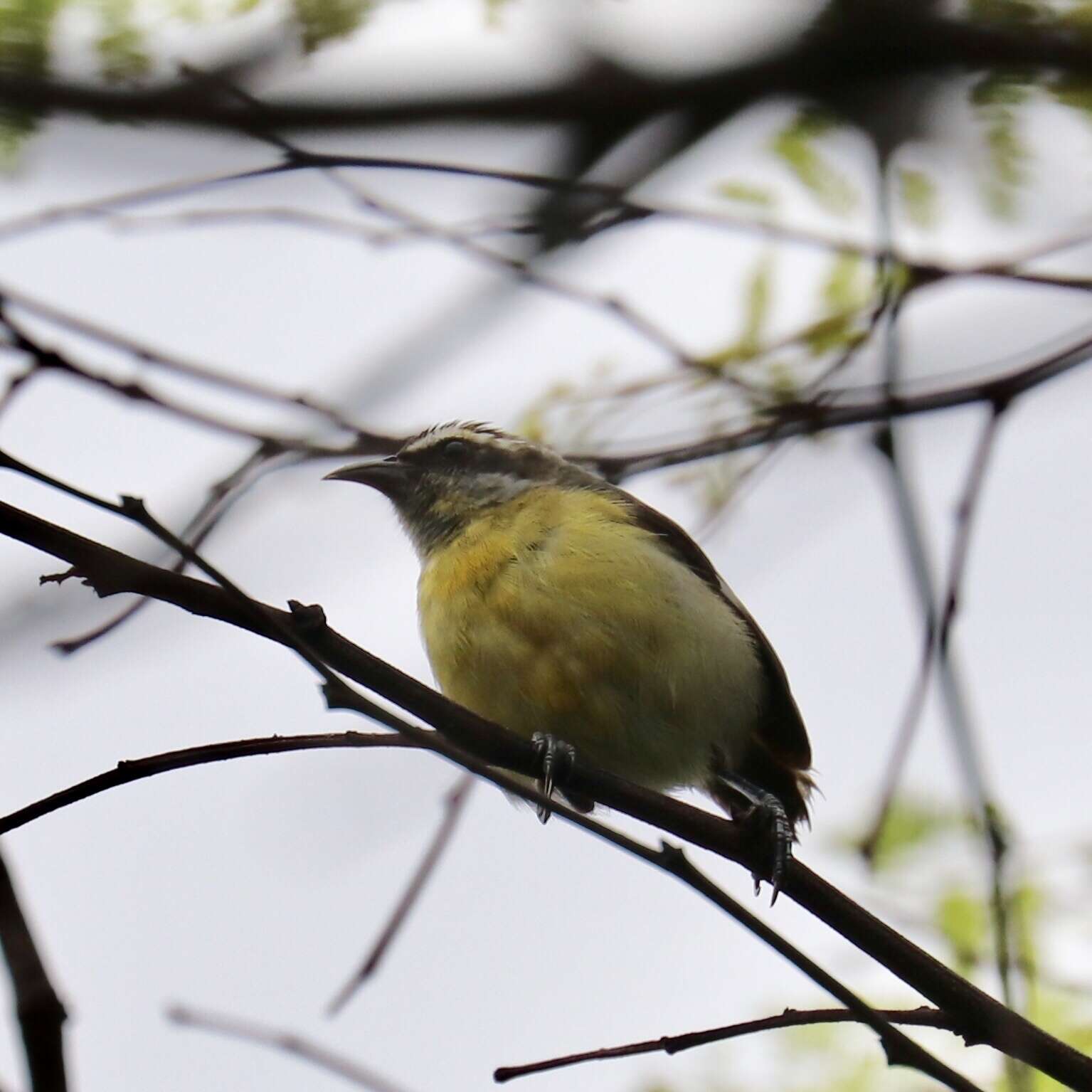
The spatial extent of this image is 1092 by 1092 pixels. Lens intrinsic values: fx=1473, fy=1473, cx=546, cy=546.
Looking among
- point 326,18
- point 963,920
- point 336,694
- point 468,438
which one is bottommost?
point 336,694

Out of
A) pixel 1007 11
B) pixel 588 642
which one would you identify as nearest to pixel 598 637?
pixel 588 642

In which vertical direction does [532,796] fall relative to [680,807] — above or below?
below

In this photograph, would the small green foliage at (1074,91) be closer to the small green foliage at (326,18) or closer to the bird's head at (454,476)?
the small green foliage at (326,18)

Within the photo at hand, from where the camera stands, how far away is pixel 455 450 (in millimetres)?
6785

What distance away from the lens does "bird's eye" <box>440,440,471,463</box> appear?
22.1 ft

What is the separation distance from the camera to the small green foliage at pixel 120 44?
4.50m

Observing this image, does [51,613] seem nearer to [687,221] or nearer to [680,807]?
[680,807]

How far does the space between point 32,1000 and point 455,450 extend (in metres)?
4.35

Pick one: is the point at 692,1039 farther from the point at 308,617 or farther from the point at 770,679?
the point at 770,679

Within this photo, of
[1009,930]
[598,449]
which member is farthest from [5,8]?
[1009,930]

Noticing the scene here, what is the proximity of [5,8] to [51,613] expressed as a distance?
186 centimetres

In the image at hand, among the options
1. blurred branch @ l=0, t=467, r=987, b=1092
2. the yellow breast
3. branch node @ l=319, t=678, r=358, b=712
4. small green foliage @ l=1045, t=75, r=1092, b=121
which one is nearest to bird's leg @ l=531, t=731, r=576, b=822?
the yellow breast

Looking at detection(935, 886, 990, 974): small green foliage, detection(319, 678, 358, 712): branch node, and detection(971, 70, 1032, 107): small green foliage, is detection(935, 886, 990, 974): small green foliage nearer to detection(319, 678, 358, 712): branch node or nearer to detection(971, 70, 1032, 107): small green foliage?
detection(971, 70, 1032, 107): small green foliage

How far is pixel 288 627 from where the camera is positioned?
9.83 feet
